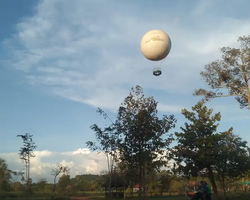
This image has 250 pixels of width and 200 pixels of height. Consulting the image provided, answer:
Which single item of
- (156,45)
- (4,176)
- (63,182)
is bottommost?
(63,182)

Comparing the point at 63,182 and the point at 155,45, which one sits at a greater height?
the point at 155,45

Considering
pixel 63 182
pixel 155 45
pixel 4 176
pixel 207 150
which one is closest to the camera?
pixel 155 45

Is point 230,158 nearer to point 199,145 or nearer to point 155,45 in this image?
point 199,145

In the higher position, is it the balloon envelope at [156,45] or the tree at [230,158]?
the balloon envelope at [156,45]

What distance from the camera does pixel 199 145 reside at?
24.7m

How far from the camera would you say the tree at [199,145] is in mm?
24188

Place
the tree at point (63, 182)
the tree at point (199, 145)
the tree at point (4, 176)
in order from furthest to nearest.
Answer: the tree at point (63, 182)
the tree at point (4, 176)
the tree at point (199, 145)

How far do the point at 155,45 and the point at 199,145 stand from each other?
1597 cm

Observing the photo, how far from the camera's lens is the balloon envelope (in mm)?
11336

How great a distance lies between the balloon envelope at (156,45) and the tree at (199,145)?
13825 mm

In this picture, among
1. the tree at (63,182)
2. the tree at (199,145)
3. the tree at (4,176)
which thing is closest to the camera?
the tree at (199,145)

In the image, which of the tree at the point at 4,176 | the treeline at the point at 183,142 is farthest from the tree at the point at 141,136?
the tree at the point at 4,176

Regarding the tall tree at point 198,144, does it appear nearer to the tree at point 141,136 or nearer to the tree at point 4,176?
the tree at point 141,136

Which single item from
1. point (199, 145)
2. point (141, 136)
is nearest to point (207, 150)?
point (199, 145)
